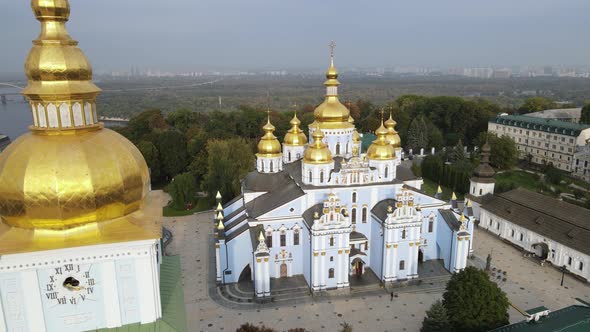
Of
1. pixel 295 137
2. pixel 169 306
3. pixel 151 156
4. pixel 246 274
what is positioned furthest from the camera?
pixel 151 156

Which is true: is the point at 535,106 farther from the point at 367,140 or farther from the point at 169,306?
the point at 169,306

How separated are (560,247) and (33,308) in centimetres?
2291

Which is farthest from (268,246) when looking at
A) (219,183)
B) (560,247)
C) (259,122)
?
(259,122)

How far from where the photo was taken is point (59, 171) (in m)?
6.05

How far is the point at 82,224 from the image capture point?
6.43 m

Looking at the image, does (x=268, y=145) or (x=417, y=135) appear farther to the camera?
(x=417, y=135)

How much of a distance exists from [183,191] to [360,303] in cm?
1653

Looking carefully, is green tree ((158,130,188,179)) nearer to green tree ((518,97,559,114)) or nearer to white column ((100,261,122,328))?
white column ((100,261,122,328))

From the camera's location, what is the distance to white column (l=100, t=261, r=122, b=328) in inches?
265

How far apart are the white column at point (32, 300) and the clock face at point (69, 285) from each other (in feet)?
0.34

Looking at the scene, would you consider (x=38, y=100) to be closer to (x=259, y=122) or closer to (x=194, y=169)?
(x=194, y=169)

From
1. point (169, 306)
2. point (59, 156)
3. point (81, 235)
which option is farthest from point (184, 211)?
point (59, 156)

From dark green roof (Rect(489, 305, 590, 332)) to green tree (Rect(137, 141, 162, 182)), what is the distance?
30024 mm

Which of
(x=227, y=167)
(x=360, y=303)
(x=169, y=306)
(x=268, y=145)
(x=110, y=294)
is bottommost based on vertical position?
(x=360, y=303)
